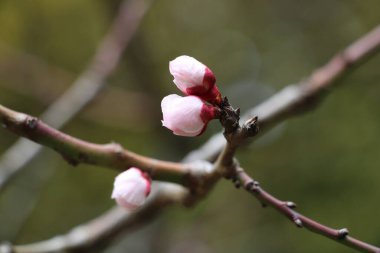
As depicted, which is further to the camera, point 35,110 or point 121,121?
point 35,110

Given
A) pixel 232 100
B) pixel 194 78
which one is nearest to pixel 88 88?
pixel 194 78

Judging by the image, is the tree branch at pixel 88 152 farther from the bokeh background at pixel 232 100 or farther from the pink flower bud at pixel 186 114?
the bokeh background at pixel 232 100

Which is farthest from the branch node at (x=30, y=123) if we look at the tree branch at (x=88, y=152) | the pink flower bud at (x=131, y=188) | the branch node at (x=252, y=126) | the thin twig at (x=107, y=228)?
the thin twig at (x=107, y=228)

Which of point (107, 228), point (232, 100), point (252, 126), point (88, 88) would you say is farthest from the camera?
point (232, 100)

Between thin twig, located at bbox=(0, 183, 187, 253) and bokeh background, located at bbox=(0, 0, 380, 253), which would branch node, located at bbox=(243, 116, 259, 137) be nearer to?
thin twig, located at bbox=(0, 183, 187, 253)

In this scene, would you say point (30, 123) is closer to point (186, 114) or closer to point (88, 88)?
point (186, 114)

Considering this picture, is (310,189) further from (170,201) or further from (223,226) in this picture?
(170,201)

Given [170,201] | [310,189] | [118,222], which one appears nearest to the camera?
[170,201]

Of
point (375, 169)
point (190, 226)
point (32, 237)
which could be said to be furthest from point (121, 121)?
point (375, 169)
